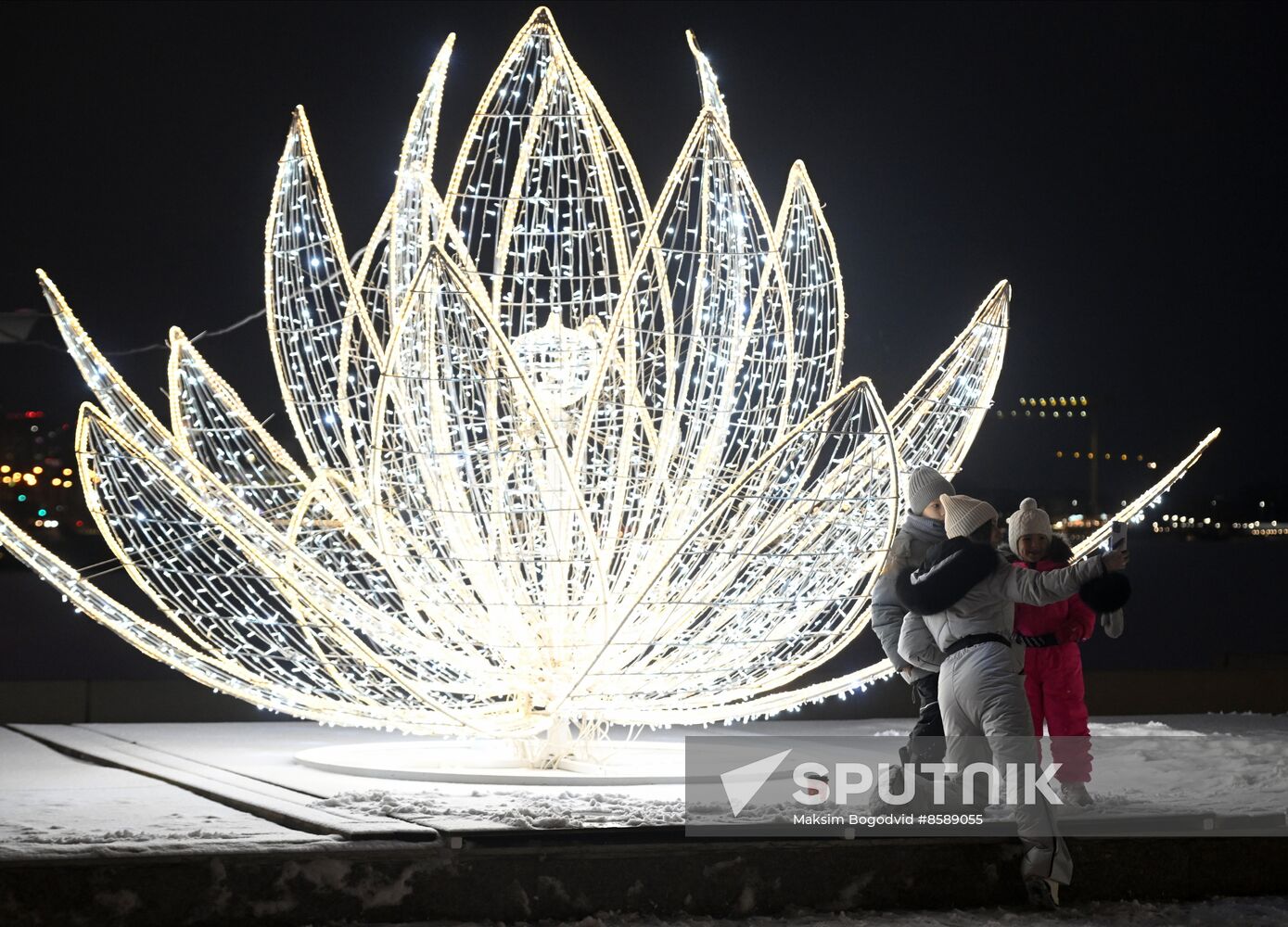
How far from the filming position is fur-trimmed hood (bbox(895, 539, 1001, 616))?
5988 millimetres

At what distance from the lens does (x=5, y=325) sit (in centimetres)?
1259

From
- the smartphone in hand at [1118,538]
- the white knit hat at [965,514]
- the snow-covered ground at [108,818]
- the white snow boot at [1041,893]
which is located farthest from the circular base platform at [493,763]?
the smartphone in hand at [1118,538]

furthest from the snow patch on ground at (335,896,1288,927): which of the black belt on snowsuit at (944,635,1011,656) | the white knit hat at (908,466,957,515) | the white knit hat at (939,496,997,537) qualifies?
the white knit hat at (908,466,957,515)

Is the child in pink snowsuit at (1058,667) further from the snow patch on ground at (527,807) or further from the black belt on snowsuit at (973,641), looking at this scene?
the snow patch on ground at (527,807)

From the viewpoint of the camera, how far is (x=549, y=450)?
289 inches

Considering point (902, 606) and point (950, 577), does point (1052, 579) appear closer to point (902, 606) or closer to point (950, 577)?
point (950, 577)

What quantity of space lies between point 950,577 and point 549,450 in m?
2.03

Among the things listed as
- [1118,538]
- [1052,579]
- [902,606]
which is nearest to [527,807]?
[902,606]

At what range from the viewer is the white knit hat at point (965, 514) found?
20.5 feet

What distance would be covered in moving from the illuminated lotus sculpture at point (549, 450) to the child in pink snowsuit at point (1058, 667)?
68 centimetres

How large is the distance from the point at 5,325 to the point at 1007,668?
898cm

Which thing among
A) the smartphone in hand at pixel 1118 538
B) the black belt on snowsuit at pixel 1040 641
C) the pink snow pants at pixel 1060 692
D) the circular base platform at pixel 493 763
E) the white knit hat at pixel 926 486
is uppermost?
the white knit hat at pixel 926 486

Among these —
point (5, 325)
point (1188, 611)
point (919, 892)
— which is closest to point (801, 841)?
point (919, 892)

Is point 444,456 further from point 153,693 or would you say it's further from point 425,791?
point 153,693
